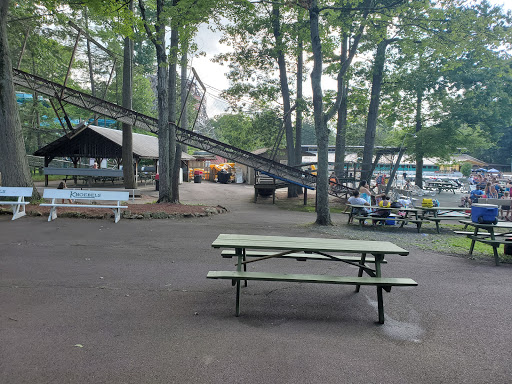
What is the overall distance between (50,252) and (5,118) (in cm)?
816

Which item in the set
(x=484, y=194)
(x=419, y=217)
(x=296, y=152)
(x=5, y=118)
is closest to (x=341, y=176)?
(x=296, y=152)

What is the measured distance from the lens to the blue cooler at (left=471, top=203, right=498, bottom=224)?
8.22 m

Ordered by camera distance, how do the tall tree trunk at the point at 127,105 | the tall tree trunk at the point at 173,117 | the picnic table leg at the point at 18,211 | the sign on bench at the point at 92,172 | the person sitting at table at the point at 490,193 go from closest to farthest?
the picnic table leg at the point at 18,211 → the tall tree trunk at the point at 173,117 → the tall tree trunk at the point at 127,105 → the sign on bench at the point at 92,172 → the person sitting at table at the point at 490,193

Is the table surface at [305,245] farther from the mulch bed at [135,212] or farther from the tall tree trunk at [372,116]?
the tall tree trunk at [372,116]

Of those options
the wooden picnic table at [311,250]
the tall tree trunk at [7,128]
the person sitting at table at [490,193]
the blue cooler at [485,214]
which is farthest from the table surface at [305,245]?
the person sitting at table at [490,193]

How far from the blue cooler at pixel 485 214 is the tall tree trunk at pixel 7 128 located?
567 inches

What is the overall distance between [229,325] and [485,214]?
23.1ft

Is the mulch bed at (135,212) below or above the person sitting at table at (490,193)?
below

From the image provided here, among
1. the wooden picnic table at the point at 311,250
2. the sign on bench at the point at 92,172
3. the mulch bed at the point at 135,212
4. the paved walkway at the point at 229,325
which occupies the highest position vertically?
the sign on bench at the point at 92,172

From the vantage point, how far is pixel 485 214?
825 cm

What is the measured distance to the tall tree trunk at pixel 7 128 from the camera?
12648 millimetres

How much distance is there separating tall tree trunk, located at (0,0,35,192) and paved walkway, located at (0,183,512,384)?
678 centimetres

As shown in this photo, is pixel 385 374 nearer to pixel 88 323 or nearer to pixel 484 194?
pixel 88 323

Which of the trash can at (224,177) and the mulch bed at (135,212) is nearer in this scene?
the mulch bed at (135,212)
